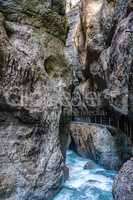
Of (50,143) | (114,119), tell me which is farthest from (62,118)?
(114,119)

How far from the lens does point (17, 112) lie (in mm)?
7809

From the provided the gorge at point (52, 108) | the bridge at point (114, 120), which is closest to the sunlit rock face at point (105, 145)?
the gorge at point (52, 108)

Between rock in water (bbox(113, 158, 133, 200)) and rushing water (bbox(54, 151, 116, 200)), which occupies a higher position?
rock in water (bbox(113, 158, 133, 200))

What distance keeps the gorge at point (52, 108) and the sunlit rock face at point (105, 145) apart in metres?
0.04

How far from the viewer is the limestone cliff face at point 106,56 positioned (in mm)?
11289

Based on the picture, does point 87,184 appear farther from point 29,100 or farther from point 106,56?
point 106,56

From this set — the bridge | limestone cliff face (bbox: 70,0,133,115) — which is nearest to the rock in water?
limestone cliff face (bbox: 70,0,133,115)

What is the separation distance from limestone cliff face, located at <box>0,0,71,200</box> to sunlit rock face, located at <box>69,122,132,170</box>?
425 centimetres

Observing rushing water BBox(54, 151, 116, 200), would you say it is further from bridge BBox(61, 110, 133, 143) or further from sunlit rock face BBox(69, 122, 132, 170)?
bridge BBox(61, 110, 133, 143)

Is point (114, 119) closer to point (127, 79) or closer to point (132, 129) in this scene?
point (132, 129)

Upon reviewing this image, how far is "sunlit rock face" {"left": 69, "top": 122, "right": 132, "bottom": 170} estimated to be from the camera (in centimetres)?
1297

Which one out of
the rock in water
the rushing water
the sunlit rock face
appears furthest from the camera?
the sunlit rock face

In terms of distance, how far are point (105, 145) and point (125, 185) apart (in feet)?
18.6

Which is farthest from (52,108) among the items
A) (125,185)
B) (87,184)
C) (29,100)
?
(87,184)
